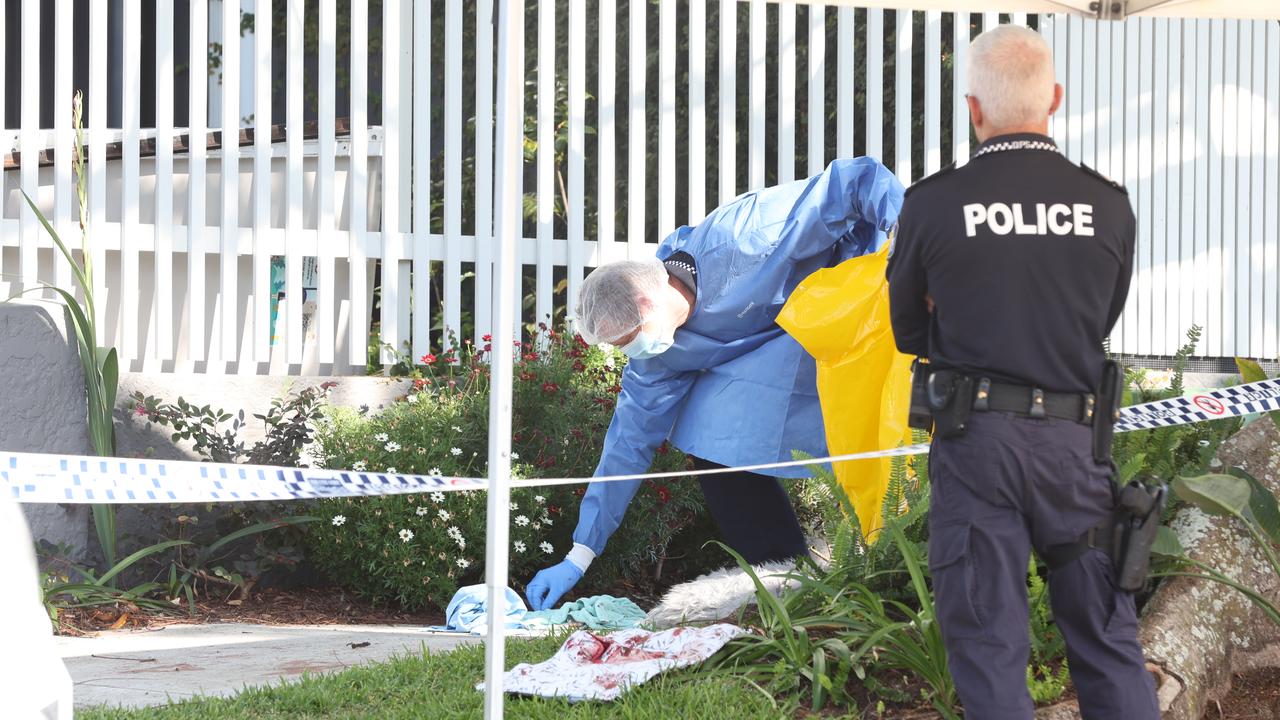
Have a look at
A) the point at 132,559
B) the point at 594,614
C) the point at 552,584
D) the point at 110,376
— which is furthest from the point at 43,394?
the point at 594,614

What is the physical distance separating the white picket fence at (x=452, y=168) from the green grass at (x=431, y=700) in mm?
2629

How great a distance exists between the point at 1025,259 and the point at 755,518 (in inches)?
86.4

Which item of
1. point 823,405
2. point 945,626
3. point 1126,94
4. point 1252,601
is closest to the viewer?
point 945,626

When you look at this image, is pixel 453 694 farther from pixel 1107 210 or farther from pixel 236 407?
pixel 236 407

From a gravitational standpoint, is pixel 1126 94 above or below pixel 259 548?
above

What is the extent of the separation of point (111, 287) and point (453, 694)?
3373 millimetres

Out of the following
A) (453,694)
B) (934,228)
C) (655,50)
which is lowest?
(453,694)

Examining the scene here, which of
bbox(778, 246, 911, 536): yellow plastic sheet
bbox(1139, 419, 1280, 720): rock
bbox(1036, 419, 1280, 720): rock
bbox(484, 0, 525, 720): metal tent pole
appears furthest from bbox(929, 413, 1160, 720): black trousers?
bbox(778, 246, 911, 536): yellow plastic sheet

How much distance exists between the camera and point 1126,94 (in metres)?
6.39

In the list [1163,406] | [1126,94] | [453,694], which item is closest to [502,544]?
[453,694]

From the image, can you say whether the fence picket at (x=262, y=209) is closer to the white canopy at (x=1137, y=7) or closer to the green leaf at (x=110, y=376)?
the green leaf at (x=110, y=376)

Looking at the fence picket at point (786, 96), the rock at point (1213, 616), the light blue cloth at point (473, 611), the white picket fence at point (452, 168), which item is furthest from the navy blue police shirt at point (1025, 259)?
the fence picket at point (786, 96)

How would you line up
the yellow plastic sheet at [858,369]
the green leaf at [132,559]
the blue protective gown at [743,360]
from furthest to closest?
the green leaf at [132,559]
the blue protective gown at [743,360]
the yellow plastic sheet at [858,369]

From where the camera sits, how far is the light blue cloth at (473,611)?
4.05 meters
